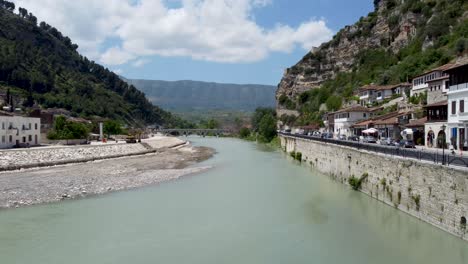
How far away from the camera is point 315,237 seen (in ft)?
63.5

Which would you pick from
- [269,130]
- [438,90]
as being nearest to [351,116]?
[438,90]

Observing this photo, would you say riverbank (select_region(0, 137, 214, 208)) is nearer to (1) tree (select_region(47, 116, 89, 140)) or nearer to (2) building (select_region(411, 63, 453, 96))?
(1) tree (select_region(47, 116, 89, 140))

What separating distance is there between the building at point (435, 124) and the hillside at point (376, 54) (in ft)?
89.1

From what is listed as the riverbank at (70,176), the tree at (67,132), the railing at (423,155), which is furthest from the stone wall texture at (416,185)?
the tree at (67,132)

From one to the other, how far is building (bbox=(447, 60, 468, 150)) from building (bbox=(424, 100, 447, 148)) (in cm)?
265

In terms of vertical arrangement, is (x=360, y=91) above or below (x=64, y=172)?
above

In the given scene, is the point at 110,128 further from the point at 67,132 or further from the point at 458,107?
the point at 458,107

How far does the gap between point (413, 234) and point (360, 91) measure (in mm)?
60377

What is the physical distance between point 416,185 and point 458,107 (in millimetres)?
12302

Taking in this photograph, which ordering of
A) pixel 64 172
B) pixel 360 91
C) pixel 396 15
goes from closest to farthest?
1. pixel 64 172
2. pixel 360 91
3. pixel 396 15

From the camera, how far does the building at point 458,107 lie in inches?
1109

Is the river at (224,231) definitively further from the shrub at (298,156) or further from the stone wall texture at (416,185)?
the shrub at (298,156)

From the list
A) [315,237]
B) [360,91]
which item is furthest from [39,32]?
[315,237]

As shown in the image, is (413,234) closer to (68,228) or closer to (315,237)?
Result: (315,237)
